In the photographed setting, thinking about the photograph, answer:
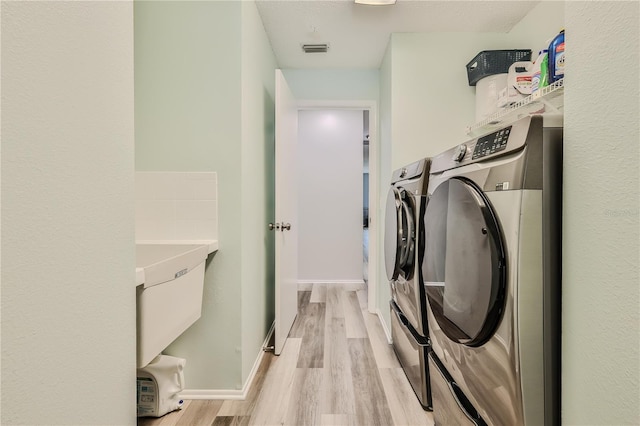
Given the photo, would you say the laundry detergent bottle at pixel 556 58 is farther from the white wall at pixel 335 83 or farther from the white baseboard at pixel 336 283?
the white baseboard at pixel 336 283

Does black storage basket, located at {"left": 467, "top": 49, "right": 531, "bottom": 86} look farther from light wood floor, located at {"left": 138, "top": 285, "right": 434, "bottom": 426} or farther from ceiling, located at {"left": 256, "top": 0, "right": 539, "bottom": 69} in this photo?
light wood floor, located at {"left": 138, "top": 285, "right": 434, "bottom": 426}

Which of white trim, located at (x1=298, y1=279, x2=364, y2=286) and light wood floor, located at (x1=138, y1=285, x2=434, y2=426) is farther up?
white trim, located at (x1=298, y1=279, x2=364, y2=286)

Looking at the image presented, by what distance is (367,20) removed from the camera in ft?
7.83

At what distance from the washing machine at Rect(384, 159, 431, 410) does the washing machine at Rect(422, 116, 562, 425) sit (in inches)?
18.3

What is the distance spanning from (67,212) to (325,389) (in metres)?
1.67

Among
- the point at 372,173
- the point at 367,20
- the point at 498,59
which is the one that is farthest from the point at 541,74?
the point at 372,173

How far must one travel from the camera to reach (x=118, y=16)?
80 cm

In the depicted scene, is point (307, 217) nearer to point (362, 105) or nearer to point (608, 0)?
point (362, 105)

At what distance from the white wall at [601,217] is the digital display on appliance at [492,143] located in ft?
0.53

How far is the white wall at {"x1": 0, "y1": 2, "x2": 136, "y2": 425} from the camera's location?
0.54 meters

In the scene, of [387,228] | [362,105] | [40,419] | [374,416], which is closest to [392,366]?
[374,416]

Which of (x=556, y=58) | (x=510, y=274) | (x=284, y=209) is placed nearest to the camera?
(x=510, y=274)

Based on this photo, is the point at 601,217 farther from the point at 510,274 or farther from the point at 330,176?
the point at 330,176

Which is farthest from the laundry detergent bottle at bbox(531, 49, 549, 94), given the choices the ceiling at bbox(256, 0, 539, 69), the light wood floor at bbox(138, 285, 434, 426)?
the light wood floor at bbox(138, 285, 434, 426)
